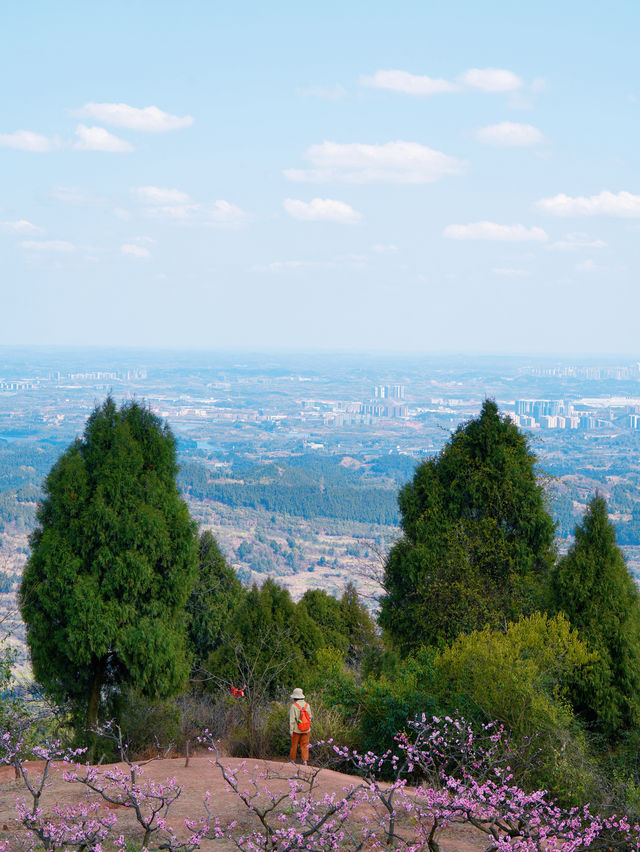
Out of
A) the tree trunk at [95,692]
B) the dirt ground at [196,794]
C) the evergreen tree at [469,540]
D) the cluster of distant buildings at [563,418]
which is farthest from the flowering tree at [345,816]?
the cluster of distant buildings at [563,418]

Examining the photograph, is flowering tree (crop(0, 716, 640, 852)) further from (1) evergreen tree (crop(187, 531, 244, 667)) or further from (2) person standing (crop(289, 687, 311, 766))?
(1) evergreen tree (crop(187, 531, 244, 667))

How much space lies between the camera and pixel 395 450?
172m

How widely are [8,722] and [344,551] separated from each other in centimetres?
9721

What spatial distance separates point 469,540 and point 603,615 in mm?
4330

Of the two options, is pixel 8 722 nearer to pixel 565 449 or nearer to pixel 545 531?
pixel 545 531

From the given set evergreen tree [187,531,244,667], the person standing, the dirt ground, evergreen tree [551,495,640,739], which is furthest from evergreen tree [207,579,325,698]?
evergreen tree [551,495,640,739]

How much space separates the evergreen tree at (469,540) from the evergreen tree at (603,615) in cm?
260

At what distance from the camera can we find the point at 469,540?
1628cm

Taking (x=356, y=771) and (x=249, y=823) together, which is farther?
(x=356, y=771)

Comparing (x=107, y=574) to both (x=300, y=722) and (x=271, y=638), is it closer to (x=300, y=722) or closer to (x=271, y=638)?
(x=300, y=722)

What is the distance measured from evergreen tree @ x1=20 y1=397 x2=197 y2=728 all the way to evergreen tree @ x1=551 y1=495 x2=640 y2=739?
6156 millimetres

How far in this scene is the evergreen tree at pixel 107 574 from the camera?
1259cm

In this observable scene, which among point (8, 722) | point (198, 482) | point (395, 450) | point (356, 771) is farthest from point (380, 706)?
point (395, 450)

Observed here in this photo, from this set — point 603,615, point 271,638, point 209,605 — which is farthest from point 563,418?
point 603,615
